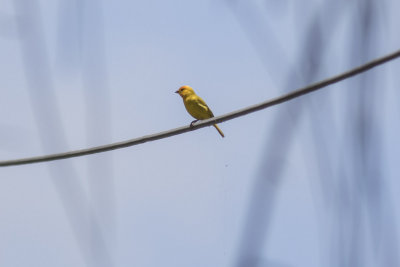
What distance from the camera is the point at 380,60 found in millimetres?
2895

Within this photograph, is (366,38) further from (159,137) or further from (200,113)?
(200,113)

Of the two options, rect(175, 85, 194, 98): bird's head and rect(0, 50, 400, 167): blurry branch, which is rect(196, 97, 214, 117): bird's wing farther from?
rect(0, 50, 400, 167): blurry branch

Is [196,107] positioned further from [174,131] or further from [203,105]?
[174,131]

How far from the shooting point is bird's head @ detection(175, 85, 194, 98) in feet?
44.8

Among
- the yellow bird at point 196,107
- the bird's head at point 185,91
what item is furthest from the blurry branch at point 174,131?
the bird's head at point 185,91

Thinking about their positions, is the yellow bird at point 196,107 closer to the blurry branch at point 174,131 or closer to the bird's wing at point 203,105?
the bird's wing at point 203,105

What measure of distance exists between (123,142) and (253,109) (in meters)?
1.10

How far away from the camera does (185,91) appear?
13.8 m

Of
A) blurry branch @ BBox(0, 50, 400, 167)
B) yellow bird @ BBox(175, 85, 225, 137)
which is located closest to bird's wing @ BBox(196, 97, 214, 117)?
yellow bird @ BBox(175, 85, 225, 137)

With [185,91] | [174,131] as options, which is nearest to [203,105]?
[185,91]

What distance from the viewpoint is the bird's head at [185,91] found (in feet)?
44.8

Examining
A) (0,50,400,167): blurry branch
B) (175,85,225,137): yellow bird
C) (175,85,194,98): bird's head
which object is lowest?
(0,50,400,167): blurry branch

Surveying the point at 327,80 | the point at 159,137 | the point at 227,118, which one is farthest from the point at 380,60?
the point at 159,137

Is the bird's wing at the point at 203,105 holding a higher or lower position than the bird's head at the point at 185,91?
lower
